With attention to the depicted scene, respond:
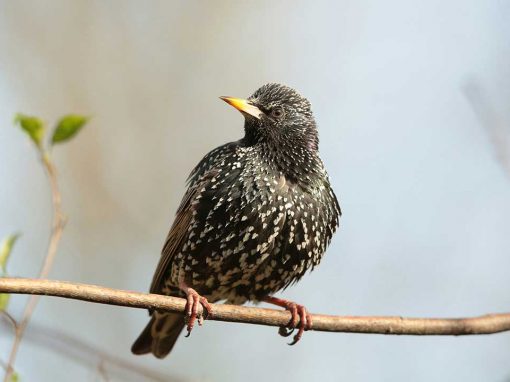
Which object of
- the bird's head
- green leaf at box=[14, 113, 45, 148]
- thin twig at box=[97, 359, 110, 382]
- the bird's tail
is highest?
green leaf at box=[14, 113, 45, 148]

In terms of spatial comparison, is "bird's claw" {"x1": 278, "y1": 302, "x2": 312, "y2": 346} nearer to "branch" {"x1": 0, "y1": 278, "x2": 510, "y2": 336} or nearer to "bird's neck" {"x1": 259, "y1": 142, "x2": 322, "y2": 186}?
"branch" {"x1": 0, "y1": 278, "x2": 510, "y2": 336}

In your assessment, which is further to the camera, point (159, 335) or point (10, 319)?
point (159, 335)

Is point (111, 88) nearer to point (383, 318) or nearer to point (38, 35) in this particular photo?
point (38, 35)

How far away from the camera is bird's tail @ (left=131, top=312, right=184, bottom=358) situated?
20.7 feet

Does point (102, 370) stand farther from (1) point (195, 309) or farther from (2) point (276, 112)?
(2) point (276, 112)

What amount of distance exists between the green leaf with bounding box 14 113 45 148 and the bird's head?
4.68ft

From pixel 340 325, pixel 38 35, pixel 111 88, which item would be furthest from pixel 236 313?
pixel 38 35

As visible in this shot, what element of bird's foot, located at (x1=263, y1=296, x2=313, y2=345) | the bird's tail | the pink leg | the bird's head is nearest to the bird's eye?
the bird's head

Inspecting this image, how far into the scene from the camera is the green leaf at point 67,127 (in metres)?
4.82

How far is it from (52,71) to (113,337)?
3.31 m

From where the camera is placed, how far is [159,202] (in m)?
9.26

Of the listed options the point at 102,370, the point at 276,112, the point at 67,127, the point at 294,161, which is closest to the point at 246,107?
the point at 276,112

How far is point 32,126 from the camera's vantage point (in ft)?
15.7

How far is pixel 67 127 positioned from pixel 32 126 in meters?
0.19
